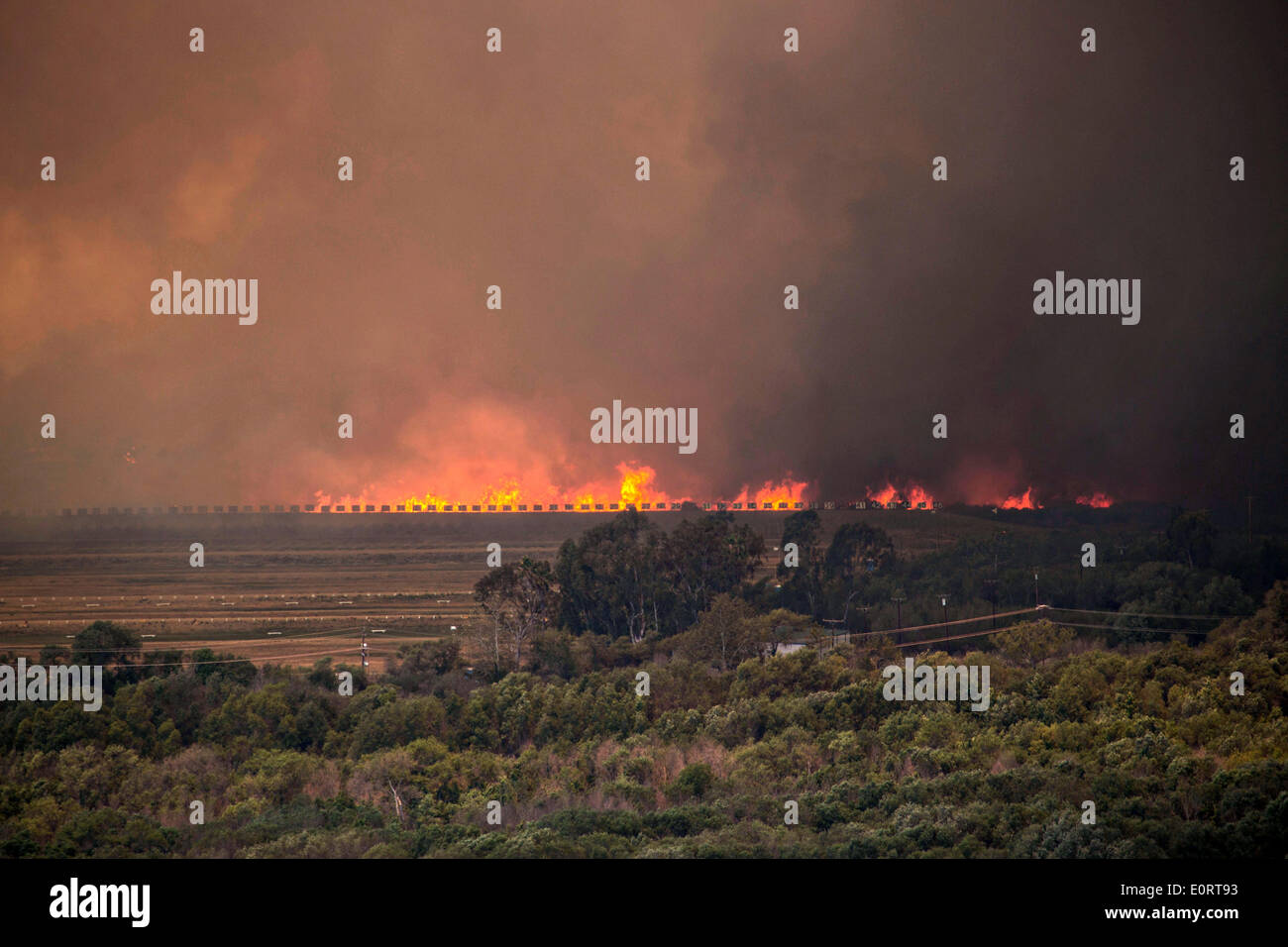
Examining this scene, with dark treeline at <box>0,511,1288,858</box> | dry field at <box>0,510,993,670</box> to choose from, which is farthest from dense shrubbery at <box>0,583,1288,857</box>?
dry field at <box>0,510,993,670</box>

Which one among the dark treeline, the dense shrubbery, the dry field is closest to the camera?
the dense shrubbery

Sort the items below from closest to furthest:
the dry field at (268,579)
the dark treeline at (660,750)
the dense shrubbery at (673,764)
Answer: the dense shrubbery at (673,764) → the dark treeline at (660,750) → the dry field at (268,579)

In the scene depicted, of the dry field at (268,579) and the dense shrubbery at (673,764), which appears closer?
the dense shrubbery at (673,764)

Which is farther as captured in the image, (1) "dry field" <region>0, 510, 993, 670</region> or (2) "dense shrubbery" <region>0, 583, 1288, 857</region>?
(1) "dry field" <region>0, 510, 993, 670</region>

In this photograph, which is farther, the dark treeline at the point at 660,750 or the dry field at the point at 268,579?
the dry field at the point at 268,579

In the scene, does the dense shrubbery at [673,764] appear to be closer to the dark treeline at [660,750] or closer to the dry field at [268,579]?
the dark treeline at [660,750]

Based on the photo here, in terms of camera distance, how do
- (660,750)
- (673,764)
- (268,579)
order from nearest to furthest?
(673,764), (660,750), (268,579)

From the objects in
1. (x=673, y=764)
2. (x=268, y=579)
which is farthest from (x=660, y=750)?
(x=268, y=579)

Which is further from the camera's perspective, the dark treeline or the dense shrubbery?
the dark treeline

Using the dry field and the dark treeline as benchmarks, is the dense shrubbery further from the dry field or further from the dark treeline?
the dry field

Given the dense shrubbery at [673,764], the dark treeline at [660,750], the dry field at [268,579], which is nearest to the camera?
the dense shrubbery at [673,764]

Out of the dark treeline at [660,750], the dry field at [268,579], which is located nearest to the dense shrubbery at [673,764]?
the dark treeline at [660,750]

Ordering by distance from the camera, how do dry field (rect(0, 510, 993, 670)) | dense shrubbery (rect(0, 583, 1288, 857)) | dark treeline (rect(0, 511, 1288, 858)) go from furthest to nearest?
dry field (rect(0, 510, 993, 670)) → dark treeline (rect(0, 511, 1288, 858)) → dense shrubbery (rect(0, 583, 1288, 857))

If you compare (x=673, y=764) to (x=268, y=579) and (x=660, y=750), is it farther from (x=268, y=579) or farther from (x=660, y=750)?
(x=268, y=579)
